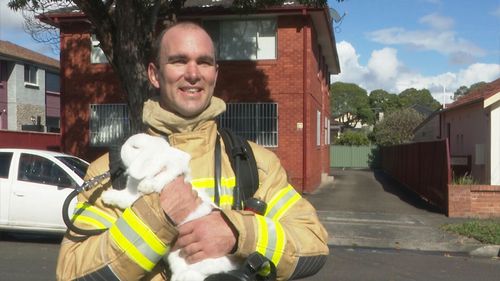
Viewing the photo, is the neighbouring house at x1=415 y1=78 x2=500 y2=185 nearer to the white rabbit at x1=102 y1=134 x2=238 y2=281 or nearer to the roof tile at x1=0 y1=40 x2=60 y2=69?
the white rabbit at x1=102 y1=134 x2=238 y2=281

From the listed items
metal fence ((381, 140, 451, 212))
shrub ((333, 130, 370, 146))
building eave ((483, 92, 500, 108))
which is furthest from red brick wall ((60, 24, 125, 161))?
shrub ((333, 130, 370, 146))

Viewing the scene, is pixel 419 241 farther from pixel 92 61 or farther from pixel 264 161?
pixel 92 61

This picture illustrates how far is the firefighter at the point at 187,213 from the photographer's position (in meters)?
1.70

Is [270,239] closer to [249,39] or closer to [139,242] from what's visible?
[139,242]

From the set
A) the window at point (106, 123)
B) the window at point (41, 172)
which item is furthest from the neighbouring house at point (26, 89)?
the window at point (41, 172)

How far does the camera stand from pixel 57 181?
10.6 metres

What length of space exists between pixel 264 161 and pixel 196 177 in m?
0.25

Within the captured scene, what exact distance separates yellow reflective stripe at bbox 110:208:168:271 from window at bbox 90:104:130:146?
18.8 metres

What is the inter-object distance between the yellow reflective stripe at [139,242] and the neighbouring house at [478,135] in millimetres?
17395

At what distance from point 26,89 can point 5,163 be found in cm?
2508

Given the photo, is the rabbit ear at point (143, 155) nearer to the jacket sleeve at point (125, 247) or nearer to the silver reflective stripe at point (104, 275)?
the jacket sleeve at point (125, 247)

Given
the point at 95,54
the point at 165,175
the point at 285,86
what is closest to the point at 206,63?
the point at 165,175

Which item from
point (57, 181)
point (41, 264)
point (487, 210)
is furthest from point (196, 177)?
point (487, 210)

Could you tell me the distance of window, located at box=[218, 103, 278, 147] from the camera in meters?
19.3
